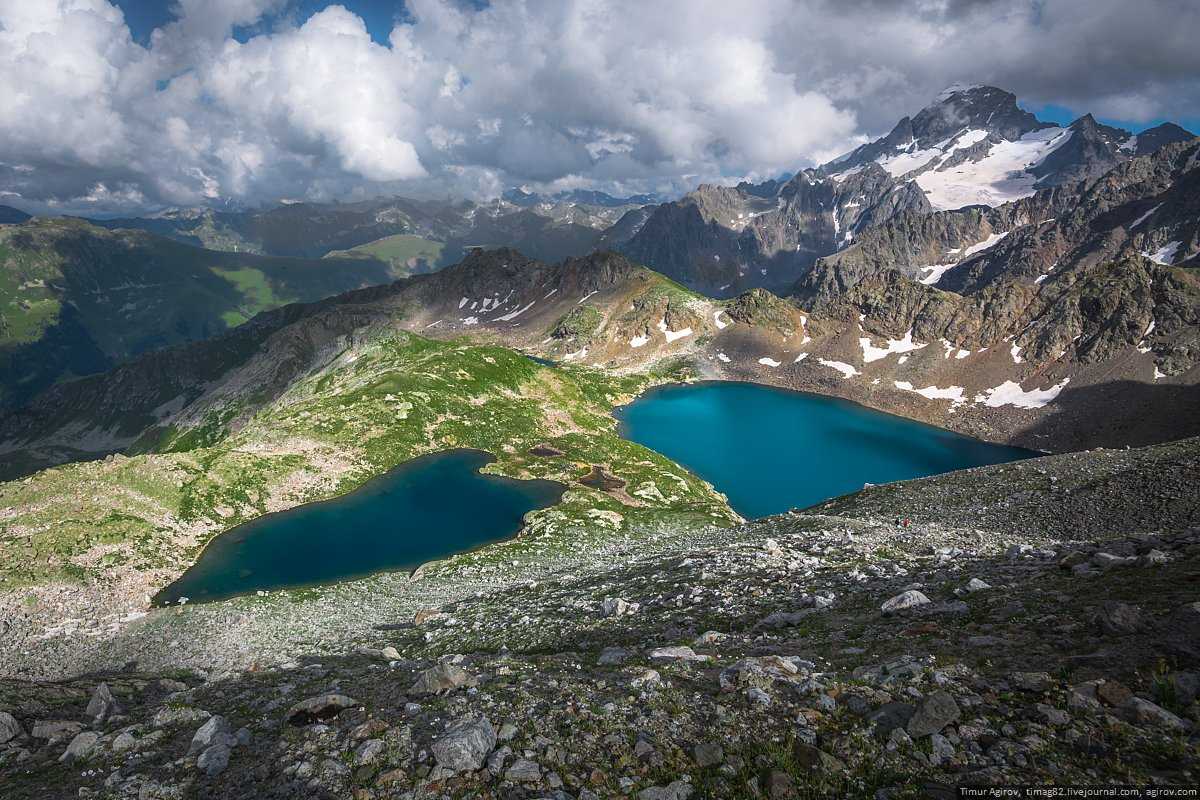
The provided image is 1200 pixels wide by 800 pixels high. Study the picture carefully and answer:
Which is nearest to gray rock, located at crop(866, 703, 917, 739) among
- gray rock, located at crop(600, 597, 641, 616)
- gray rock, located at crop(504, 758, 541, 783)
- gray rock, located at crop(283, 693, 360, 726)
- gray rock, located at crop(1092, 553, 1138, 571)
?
gray rock, located at crop(504, 758, 541, 783)

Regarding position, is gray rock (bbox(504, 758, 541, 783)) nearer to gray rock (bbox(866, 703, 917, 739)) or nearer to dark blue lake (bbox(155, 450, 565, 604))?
gray rock (bbox(866, 703, 917, 739))

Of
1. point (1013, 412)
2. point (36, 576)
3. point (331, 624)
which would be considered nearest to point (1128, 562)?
point (331, 624)

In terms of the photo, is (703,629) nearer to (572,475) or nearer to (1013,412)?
(572,475)

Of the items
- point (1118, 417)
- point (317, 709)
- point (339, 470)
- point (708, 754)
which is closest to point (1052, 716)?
point (708, 754)

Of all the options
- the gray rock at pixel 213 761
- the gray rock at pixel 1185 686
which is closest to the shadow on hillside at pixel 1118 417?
the gray rock at pixel 1185 686

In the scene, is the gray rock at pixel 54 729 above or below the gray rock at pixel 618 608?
below

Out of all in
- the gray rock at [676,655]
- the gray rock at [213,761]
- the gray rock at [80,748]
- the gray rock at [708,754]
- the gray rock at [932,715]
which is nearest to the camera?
the gray rock at [932,715]

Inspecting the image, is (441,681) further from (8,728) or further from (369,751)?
(8,728)

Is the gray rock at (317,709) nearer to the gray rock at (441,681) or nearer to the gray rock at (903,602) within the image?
the gray rock at (441,681)
